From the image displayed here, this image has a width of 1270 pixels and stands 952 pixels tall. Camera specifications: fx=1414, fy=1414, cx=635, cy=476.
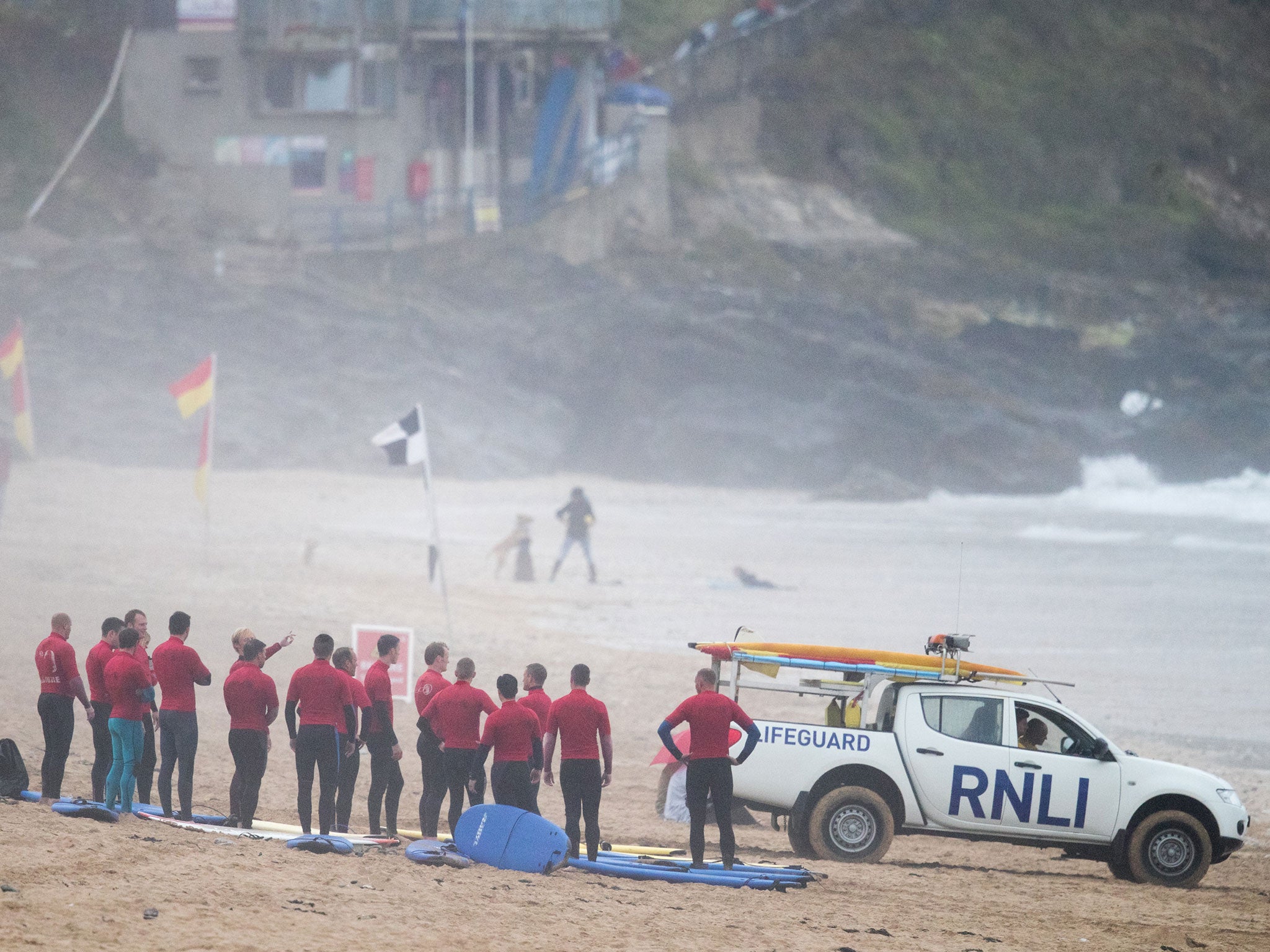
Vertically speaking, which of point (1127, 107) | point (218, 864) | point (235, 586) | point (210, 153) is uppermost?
point (1127, 107)

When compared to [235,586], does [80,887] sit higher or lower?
lower

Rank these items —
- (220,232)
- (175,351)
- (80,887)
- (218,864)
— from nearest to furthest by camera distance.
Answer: (80,887), (218,864), (175,351), (220,232)

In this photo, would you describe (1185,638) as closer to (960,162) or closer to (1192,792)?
(1192,792)

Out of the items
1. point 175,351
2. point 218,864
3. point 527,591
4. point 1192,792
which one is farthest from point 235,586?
point 175,351

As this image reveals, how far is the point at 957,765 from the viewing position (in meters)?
10.1

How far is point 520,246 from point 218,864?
37.1 meters

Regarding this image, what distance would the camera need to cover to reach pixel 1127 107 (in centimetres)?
7769

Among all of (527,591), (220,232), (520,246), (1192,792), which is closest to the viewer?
(1192,792)

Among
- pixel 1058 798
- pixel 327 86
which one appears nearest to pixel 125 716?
pixel 1058 798

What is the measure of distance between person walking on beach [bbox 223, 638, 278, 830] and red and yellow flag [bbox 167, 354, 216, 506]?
452 inches

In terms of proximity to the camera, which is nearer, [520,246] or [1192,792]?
[1192,792]

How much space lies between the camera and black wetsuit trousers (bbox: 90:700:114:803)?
9.77 meters

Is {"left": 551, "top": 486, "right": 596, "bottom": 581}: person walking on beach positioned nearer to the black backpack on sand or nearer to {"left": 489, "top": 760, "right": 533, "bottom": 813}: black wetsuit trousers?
{"left": 489, "top": 760, "right": 533, "bottom": 813}: black wetsuit trousers

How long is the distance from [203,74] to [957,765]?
38.2 m
